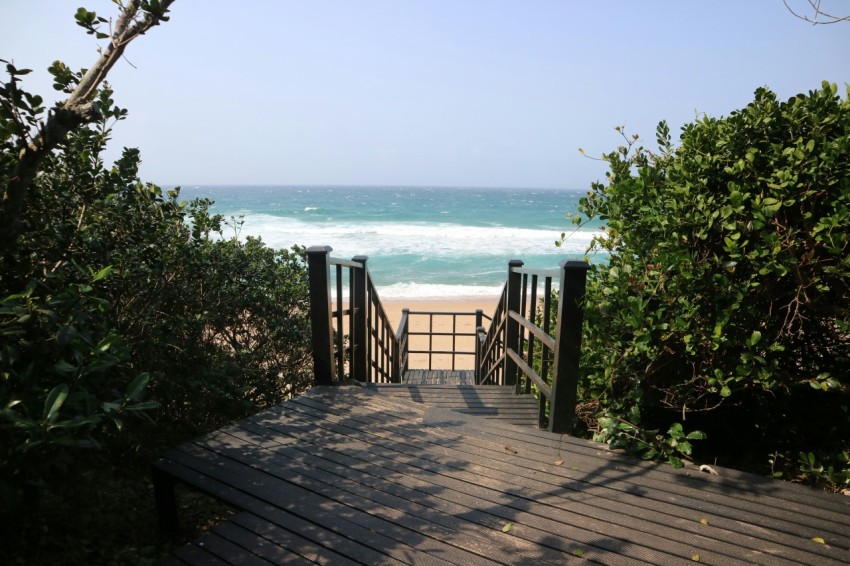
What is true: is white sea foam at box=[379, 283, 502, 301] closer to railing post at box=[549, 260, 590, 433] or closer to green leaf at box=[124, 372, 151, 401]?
railing post at box=[549, 260, 590, 433]

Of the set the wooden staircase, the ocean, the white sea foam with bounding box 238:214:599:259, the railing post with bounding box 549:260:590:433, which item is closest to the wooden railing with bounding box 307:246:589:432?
the railing post with bounding box 549:260:590:433

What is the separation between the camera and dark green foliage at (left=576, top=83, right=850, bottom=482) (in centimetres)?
237

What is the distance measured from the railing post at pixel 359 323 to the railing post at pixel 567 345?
5.77 ft

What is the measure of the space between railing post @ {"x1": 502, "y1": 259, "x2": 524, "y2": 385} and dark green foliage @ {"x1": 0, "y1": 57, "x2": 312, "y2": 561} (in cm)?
186

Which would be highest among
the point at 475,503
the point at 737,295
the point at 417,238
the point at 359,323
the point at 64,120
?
the point at 64,120

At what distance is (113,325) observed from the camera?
8.91 ft

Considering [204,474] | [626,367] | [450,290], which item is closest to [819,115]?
[626,367]

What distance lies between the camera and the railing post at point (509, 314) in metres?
4.63

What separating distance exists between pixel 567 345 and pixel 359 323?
1.93 meters

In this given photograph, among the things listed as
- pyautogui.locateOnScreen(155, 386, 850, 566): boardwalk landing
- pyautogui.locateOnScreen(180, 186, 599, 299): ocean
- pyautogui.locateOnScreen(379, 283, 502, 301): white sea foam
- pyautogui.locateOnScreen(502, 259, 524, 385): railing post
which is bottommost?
pyautogui.locateOnScreen(379, 283, 502, 301): white sea foam

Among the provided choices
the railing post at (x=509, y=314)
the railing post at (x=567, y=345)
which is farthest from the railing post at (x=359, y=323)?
the railing post at (x=567, y=345)

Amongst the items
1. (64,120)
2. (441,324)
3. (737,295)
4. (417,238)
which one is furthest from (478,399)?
(417,238)

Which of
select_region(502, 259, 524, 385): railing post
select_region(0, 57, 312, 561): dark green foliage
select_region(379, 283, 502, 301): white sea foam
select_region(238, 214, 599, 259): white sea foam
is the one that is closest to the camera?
select_region(0, 57, 312, 561): dark green foliage

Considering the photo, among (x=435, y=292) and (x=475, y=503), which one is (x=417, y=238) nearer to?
(x=435, y=292)
